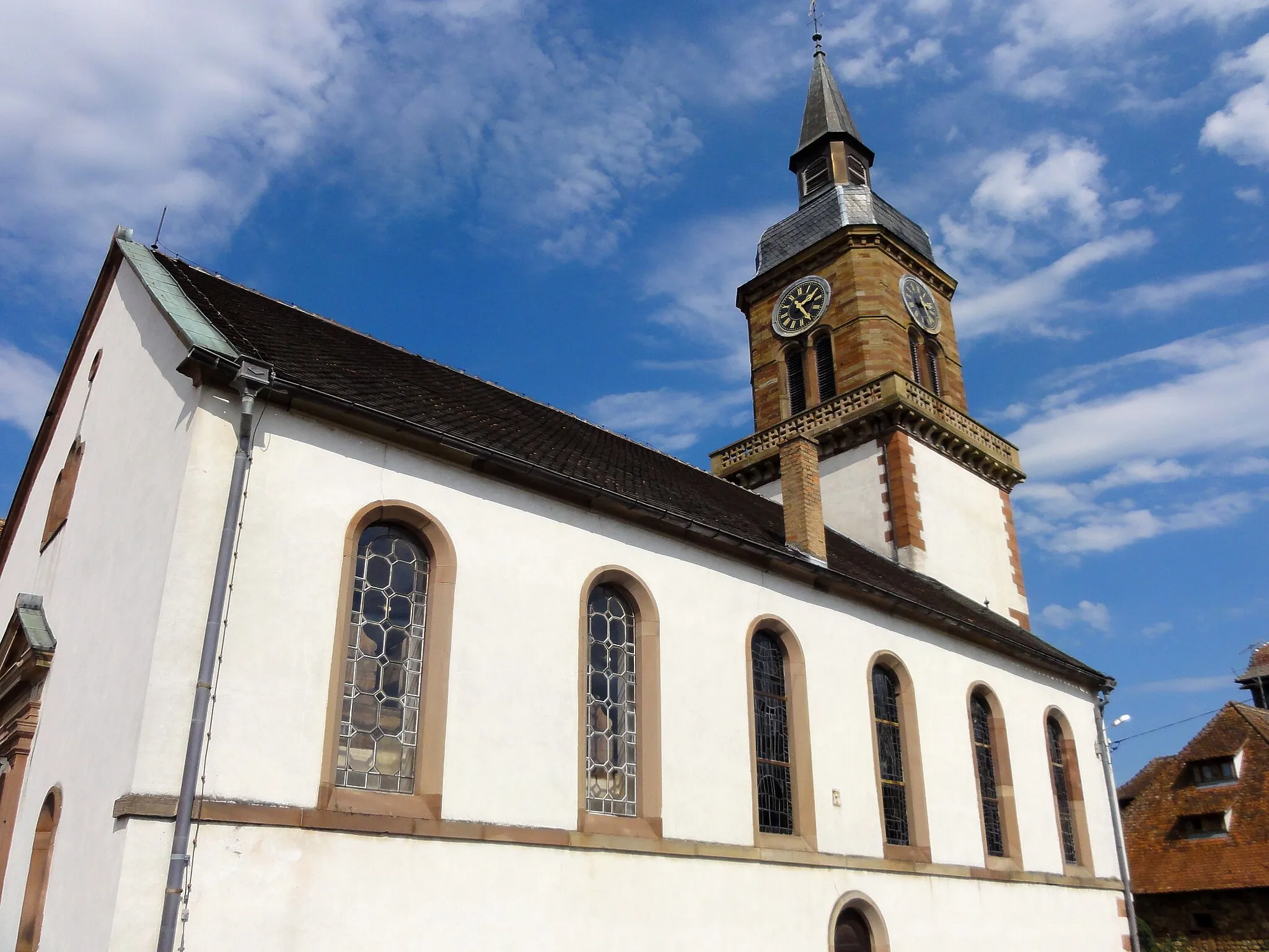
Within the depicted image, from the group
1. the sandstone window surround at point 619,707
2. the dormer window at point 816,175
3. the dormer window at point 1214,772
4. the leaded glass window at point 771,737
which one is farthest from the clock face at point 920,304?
the sandstone window surround at point 619,707

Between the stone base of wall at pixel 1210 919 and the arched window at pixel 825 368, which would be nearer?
the stone base of wall at pixel 1210 919

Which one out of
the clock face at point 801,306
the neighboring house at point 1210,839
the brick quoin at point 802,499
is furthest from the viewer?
the clock face at point 801,306

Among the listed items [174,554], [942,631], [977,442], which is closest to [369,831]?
[174,554]

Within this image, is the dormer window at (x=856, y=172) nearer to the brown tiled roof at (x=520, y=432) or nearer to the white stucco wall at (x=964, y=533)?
the white stucco wall at (x=964, y=533)

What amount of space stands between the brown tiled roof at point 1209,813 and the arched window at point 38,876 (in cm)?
2432

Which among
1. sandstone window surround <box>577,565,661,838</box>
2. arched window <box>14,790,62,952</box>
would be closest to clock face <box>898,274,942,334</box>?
sandstone window surround <box>577,565,661,838</box>

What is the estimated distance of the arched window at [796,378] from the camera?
26.5m

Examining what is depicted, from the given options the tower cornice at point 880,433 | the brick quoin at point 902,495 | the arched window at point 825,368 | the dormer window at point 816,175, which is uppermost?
the dormer window at point 816,175

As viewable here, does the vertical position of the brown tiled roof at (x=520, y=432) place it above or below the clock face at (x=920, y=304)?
below

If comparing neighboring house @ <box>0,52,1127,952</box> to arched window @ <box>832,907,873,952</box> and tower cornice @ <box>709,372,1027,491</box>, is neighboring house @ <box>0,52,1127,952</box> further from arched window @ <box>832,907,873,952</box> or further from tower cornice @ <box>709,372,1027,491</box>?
tower cornice @ <box>709,372,1027,491</box>

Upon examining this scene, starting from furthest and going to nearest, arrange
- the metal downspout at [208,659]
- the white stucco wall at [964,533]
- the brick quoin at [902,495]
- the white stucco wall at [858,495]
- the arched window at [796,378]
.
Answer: the arched window at [796,378] → the white stucco wall at [858,495] → the white stucco wall at [964,533] → the brick quoin at [902,495] → the metal downspout at [208,659]

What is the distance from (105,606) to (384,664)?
266 centimetres

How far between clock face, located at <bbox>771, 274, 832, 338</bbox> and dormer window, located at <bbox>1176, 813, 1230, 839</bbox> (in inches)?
613

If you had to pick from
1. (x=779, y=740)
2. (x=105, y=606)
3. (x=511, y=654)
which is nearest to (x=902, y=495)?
(x=779, y=740)
